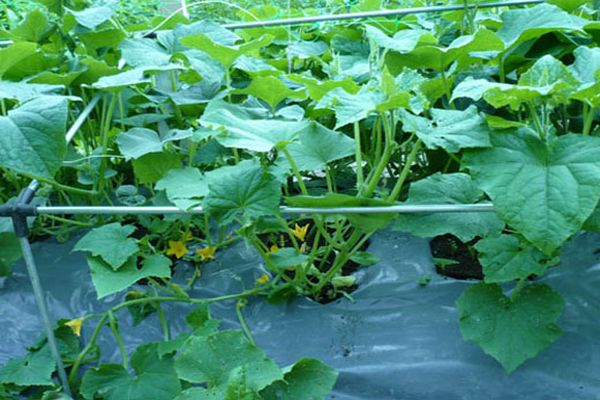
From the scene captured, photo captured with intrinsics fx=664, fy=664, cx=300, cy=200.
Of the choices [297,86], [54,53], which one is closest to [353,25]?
[297,86]

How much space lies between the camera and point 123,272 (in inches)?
54.8

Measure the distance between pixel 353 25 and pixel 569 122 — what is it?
2.52 feet

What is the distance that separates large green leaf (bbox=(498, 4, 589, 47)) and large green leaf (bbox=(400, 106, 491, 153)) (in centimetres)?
34

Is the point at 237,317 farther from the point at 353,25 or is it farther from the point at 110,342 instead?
the point at 353,25

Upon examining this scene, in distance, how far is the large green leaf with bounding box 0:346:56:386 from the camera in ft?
4.39

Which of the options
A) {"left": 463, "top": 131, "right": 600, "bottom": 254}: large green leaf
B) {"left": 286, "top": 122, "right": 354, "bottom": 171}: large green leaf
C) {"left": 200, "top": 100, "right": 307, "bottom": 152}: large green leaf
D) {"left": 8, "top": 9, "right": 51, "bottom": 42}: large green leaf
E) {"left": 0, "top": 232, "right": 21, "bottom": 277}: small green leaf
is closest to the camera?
{"left": 463, "top": 131, "right": 600, "bottom": 254}: large green leaf

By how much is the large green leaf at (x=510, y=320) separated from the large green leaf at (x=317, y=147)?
1.28ft

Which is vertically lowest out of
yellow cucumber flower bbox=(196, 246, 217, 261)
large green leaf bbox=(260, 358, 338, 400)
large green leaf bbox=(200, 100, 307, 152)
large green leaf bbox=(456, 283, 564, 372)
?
yellow cucumber flower bbox=(196, 246, 217, 261)

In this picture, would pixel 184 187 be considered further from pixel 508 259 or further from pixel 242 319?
pixel 508 259

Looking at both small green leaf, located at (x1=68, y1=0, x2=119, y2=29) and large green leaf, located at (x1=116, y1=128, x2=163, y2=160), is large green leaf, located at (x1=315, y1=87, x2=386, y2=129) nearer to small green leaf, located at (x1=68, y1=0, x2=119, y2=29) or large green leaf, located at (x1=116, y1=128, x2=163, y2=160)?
large green leaf, located at (x1=116, y1=128, x2=163, y2=160)

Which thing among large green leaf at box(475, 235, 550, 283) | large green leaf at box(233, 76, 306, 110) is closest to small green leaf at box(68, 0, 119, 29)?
large green leaf at box(233, 76, 306, 110)

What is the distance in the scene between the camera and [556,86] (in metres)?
1.08

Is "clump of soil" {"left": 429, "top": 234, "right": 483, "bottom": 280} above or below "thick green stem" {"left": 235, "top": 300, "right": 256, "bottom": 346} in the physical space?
above

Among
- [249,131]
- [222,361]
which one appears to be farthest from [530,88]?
[222,361]
